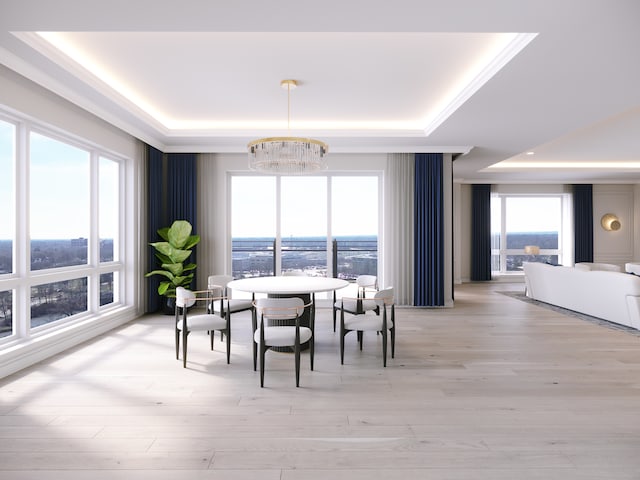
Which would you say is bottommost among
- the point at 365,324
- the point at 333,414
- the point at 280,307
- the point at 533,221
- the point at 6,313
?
the point at 333,414

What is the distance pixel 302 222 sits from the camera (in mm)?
6516

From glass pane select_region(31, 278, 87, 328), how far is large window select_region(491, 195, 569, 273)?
30.1ft

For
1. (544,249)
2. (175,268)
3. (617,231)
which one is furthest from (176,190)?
(617,231)

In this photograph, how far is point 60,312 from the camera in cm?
423

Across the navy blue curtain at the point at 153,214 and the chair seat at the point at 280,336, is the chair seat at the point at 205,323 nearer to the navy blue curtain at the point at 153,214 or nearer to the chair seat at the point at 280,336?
the chair seat at the point at 280,336

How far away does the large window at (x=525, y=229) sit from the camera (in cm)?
990

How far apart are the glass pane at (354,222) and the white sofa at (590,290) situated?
2977mm

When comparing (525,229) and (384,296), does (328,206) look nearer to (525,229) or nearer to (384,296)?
(384,296)

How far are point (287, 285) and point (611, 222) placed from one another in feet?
33.1

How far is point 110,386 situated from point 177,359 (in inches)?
28.1

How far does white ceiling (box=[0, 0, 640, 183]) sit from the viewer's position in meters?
2.44

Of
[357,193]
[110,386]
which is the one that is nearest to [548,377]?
[110,386]

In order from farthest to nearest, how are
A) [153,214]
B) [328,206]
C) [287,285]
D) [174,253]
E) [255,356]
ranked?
[328,206] < [153,214] < [174,253] < [287,285] < [255,356]

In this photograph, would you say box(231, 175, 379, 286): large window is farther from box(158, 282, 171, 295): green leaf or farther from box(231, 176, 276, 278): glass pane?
box(158, 282, 171, 295): green leaf
